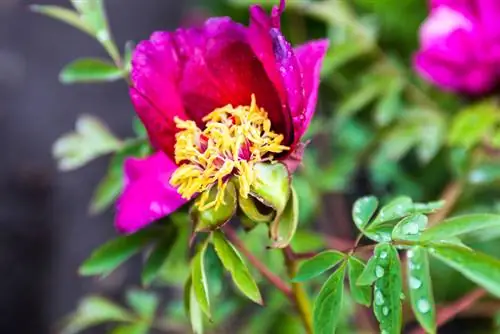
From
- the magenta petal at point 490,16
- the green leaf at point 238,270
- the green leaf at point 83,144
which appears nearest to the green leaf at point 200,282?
the green leaf at point 238,270

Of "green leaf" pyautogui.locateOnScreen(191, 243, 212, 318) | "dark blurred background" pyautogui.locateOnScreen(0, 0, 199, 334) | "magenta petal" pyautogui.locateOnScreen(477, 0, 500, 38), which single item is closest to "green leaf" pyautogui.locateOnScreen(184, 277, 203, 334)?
"green leaf" pyautogui.locateOnScreen(191, 243, 212, 318)

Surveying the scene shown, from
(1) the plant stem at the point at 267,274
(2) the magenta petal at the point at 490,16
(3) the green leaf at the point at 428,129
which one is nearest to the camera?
(1) the plant stem at the point at 267,274

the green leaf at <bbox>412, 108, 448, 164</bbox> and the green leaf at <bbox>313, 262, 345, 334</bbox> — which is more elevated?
the green leaf at <bbox>313, 262, 345, 334</bbox>

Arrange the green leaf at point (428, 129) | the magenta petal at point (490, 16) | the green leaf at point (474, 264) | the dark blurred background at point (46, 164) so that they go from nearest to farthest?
1. the green leaf at point (474, 264)
2. the magenta petal at point (490, 16)
3. the green leaf at point (428, 129)
4. the dark blurred background at point (46, 164)

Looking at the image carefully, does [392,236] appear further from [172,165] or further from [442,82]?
[442,82]

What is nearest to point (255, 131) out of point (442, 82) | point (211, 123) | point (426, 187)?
point (211, 123)

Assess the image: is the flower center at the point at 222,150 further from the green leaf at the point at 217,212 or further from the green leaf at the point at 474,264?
the green leaf at the point at 474,264

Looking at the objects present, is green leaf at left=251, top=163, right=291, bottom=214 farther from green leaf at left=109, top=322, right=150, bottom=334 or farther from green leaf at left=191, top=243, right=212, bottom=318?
green leaf at left=109, top=322, right=150, bottom=334
